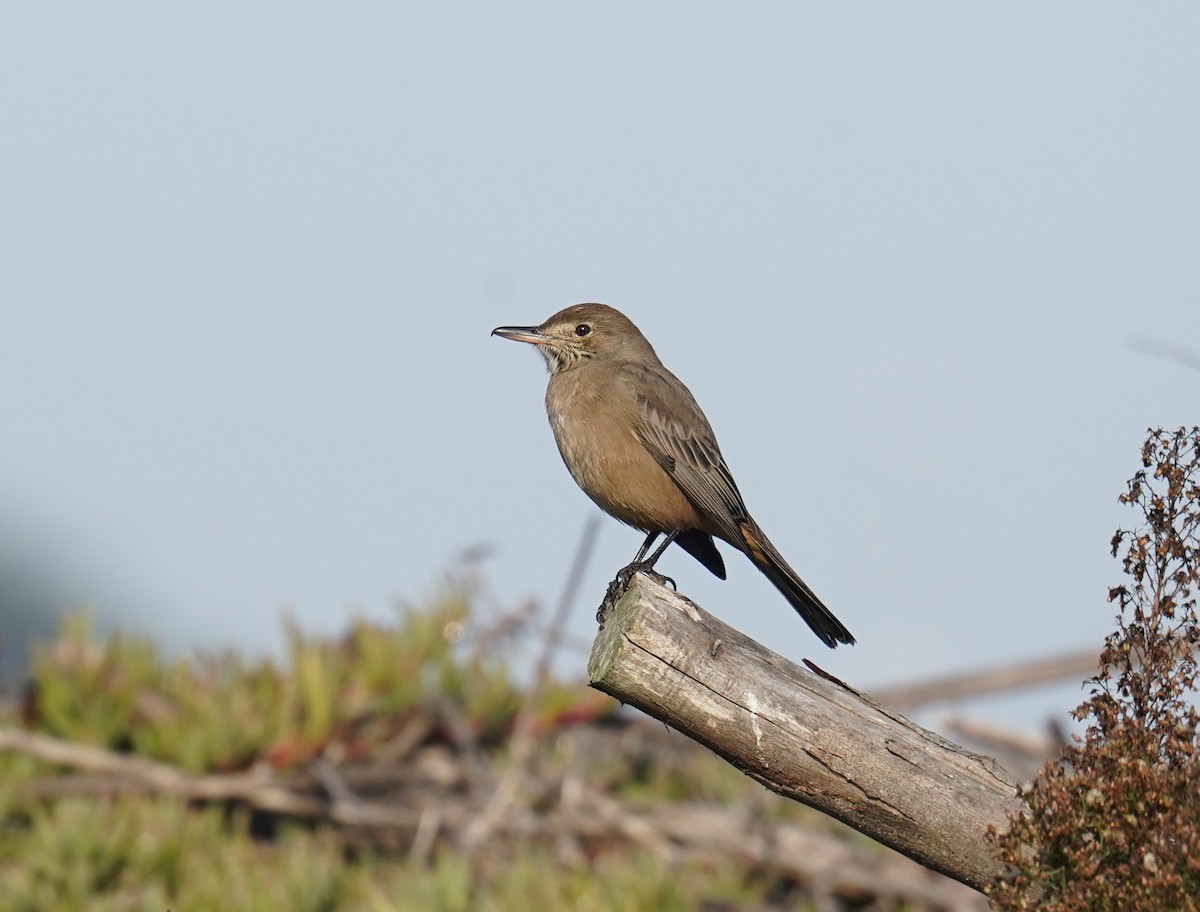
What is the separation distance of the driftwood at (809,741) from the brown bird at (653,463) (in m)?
1.86

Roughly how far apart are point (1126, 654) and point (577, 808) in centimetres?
504

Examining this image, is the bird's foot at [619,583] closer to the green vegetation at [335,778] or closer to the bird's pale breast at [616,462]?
the bird's pale breast at [616,462]

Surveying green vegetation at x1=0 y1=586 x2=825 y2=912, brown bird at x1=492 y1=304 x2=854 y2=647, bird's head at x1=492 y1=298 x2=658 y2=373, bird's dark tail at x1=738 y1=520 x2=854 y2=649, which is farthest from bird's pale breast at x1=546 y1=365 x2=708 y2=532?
green vegetation at x1=0 y1=586 x2=825 y2=912

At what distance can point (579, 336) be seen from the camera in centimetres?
682

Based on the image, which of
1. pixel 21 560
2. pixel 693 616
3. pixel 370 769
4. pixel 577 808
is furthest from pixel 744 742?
pixel 21 560

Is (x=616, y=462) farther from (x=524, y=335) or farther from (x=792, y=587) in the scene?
(x=524, y=335)

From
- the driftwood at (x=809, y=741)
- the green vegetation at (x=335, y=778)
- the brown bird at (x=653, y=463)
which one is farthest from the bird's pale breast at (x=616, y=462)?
the driftwood at (x=809, y=741)

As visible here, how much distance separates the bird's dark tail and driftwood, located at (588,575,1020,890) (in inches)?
68.1

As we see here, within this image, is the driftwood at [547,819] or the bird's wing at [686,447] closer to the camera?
the bird's wing at [686,447]

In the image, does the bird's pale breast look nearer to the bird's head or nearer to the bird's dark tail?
the bird's dark tail

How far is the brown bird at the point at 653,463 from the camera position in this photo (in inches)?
237

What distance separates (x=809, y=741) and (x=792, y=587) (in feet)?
6.74

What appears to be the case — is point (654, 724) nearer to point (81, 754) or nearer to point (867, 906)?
point (867, 906)

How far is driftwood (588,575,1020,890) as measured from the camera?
3.70 metres
